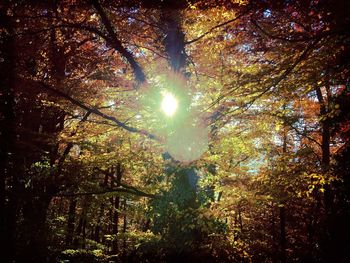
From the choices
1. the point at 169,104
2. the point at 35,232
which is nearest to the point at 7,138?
the point at 35,232

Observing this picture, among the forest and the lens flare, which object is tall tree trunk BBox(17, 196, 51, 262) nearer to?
the forest

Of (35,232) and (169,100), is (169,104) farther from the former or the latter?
(35,232)

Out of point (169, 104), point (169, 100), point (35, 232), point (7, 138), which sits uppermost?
point (169, 100)

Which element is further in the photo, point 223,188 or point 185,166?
point 223,188

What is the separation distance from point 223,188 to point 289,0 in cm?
583

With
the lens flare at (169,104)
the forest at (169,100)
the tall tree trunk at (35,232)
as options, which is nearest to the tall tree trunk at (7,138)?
the forest at (169,100)

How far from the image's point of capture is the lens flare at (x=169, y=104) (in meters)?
7.60

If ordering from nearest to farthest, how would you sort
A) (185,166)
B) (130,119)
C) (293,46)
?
(293,46)
(185,166)
(130,119)

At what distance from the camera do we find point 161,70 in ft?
31.1

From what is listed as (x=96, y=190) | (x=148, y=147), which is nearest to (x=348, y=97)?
(x=148, y=147)

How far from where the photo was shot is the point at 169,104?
777 cm

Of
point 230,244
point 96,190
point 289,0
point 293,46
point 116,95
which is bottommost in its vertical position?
point 230,244

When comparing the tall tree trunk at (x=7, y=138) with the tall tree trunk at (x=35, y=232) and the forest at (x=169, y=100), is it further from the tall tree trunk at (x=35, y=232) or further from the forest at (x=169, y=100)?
the tall tree trunk at (x=35, y=232)

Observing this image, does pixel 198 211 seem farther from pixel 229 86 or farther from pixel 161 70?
pixel 161 70
